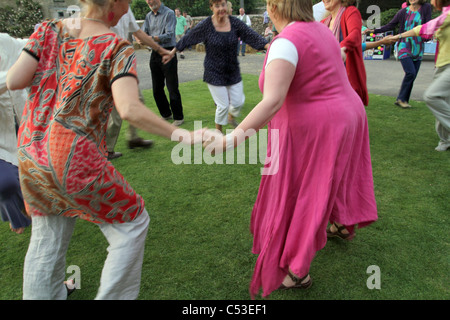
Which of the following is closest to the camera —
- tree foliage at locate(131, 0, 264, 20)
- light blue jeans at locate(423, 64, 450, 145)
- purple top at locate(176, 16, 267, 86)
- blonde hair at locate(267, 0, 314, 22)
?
blonde hair at locate(267, 0, 314, 22)

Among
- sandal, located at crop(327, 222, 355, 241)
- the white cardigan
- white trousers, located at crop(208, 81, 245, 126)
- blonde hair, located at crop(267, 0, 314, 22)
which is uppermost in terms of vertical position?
blonde hair, located at crop(267, 0, 314, 22)

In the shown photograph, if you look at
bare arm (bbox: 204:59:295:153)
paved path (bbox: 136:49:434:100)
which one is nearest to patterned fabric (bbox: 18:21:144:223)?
bare arm (bbox: 204:59:295:153)

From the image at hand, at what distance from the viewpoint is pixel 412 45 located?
630cm

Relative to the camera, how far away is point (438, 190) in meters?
3.70

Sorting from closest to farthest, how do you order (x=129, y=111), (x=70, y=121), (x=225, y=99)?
(x=129, y=111), (x=70, y=121), (x=225, y=99)

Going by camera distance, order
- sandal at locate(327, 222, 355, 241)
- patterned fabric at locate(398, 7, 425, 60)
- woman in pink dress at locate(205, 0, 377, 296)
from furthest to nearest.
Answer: patterned fabric at locate(398, 7, 425, 60) < sandal at locate(327, 222, 355, 241) < woman in pink dress at locate(205, 0, 377, 296)

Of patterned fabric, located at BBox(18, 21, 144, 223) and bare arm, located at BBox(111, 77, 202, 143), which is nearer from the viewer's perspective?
bare arm, located at BBox(111, 77, 202, 143)

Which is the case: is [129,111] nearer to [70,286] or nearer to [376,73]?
[70,286]

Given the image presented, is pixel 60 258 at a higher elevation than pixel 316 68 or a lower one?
lower

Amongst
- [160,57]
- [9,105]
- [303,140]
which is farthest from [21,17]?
[303,140]

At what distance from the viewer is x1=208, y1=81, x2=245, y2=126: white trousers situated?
17.3 feet

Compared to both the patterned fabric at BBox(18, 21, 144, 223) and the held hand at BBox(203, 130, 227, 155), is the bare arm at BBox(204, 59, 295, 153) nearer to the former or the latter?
the held hand at BBox(203, 130, 227, 155)

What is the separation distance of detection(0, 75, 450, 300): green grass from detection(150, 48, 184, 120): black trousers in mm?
1863

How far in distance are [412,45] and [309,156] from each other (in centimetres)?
547
